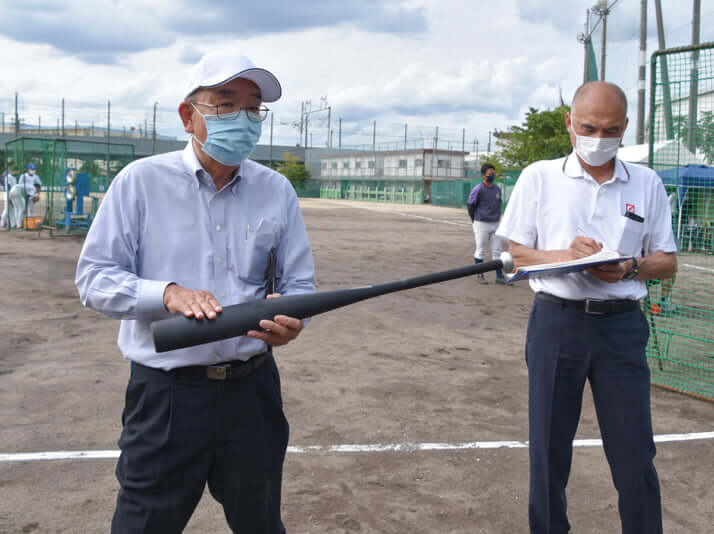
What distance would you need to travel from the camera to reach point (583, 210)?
118 inches

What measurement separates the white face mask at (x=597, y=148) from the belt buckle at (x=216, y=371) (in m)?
1.91

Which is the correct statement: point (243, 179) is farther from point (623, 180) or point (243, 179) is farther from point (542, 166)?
point (623, 180)

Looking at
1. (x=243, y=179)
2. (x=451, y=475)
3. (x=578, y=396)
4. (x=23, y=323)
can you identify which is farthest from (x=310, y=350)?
(x=243, y=179)

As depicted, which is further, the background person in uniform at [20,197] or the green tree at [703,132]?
the background person in uniform at [20,197]

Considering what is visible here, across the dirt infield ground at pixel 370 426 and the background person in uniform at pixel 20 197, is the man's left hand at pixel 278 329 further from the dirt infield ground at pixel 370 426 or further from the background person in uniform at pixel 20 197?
the background person in uniform at pixel 20 197

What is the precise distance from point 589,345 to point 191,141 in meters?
1.91

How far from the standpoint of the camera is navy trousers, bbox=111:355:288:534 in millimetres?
2191

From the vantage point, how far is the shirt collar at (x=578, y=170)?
3000 mm

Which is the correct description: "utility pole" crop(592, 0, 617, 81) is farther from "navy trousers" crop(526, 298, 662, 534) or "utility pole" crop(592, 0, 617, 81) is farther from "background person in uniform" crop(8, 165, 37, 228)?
"navy trousers" crop(526, 298, 662, 534)

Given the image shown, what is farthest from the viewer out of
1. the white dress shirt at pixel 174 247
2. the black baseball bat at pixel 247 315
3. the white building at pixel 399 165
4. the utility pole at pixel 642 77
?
the white building at pixel 399 165

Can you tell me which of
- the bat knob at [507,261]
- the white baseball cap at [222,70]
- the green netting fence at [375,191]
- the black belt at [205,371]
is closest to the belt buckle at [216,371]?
the black belt at [205,371]

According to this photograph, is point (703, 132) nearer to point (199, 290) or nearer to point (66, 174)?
point (199, 290)

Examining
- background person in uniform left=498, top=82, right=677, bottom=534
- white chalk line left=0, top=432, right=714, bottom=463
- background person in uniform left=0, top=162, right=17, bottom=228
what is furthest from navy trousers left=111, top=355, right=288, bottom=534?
background person in uniform left=0, top=162, right=17, bottom=228

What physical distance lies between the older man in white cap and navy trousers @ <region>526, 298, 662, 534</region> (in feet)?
4.04
